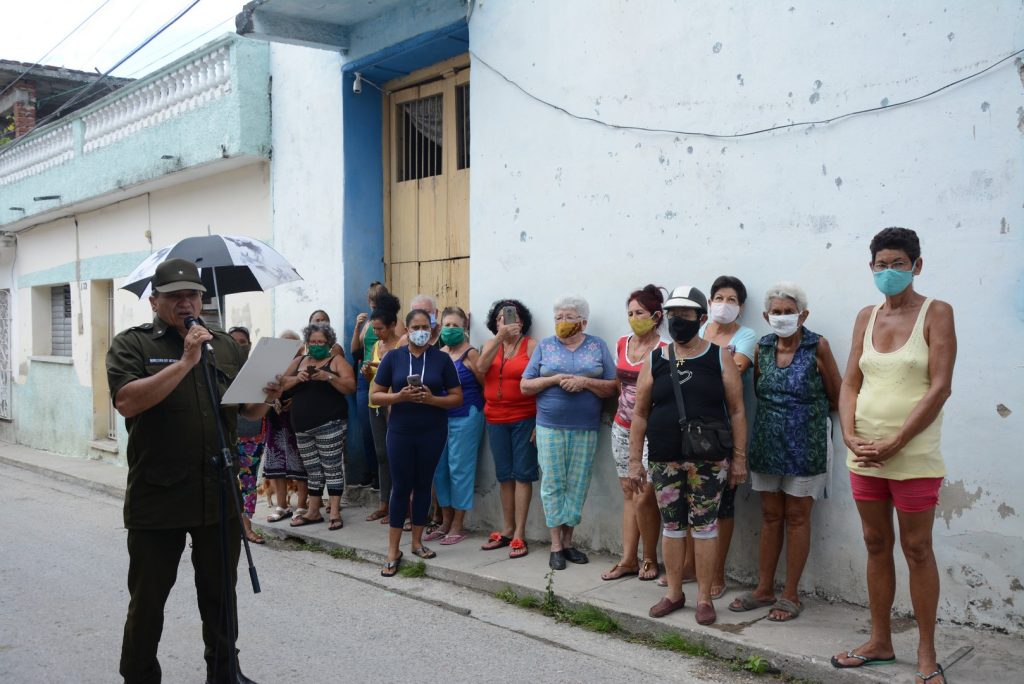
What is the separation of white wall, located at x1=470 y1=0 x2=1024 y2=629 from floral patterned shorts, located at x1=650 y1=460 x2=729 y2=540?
0.77 m

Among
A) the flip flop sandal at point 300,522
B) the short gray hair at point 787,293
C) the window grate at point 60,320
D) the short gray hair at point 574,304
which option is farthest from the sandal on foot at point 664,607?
the window grate at point 60,320

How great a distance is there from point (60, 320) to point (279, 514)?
9495mm

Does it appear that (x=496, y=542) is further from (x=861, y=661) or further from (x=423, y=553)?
(x=861, y=661)

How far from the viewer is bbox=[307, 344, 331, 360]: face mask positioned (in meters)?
7.67

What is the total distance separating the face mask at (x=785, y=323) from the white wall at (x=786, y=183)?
35 cm

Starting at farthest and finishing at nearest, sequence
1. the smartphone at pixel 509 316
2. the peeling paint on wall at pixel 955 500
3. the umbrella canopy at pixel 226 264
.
Result: the smartphone at pixel 509 316 → the umbrella canopy at pixel 226 264 → the peeling paint on wall at pixel 955 500

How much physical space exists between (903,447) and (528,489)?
10.7ft

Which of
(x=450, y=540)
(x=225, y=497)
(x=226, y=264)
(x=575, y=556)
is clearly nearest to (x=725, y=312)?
(x=575, y=556)

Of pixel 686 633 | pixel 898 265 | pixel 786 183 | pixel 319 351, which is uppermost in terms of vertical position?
pixel 786 183

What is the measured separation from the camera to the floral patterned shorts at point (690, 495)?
193 inches

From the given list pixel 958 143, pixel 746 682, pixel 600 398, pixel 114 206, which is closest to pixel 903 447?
pixel 746 682

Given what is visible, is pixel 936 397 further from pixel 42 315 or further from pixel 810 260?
pixel 42 315

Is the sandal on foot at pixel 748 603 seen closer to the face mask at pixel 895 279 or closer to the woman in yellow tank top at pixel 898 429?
the woman in yellow tank top at pixel 898 429

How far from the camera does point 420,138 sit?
29.5ft
